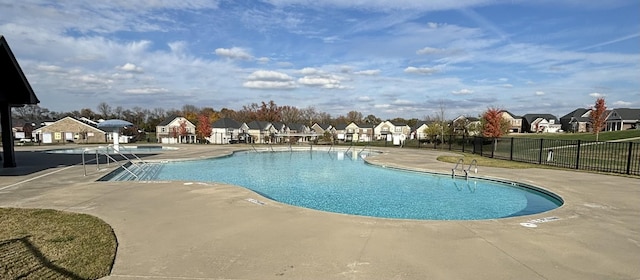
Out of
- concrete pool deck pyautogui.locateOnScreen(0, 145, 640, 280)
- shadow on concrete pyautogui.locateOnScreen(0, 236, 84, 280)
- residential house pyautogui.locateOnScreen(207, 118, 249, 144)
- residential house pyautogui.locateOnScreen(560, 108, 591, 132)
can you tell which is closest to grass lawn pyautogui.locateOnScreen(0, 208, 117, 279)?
shadow on concrete pyautogui.locateOnScreen(0, 236, 84, 280)

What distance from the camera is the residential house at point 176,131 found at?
49.6 m

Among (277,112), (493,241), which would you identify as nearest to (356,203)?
(493,241)

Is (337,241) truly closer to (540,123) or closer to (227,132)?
(227,132)

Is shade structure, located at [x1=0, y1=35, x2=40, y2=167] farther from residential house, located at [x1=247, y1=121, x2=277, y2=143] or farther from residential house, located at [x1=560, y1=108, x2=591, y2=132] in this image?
residential house, located at [x1=560, y1=108, x2=591, y2=132]

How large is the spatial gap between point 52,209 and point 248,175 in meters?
9.10

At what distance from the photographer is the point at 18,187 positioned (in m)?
9.34

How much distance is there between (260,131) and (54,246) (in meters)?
53.4

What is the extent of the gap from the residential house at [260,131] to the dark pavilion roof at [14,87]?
129ft

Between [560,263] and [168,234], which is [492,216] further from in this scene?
[168,234]

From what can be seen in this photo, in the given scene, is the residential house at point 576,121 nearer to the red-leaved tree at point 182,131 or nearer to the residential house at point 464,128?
the residential house at point 464,128

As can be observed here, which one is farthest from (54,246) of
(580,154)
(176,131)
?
(176,131)

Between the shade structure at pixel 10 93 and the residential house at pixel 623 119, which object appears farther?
the residential house at pixel 623 119

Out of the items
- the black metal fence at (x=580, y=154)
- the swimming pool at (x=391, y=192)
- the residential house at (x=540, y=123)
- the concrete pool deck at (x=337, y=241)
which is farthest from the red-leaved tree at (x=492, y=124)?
the residential house at (x=540, y=123)

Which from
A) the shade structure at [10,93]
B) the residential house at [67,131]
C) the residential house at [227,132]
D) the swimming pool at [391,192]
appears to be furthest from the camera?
the residential house at [227,132]
